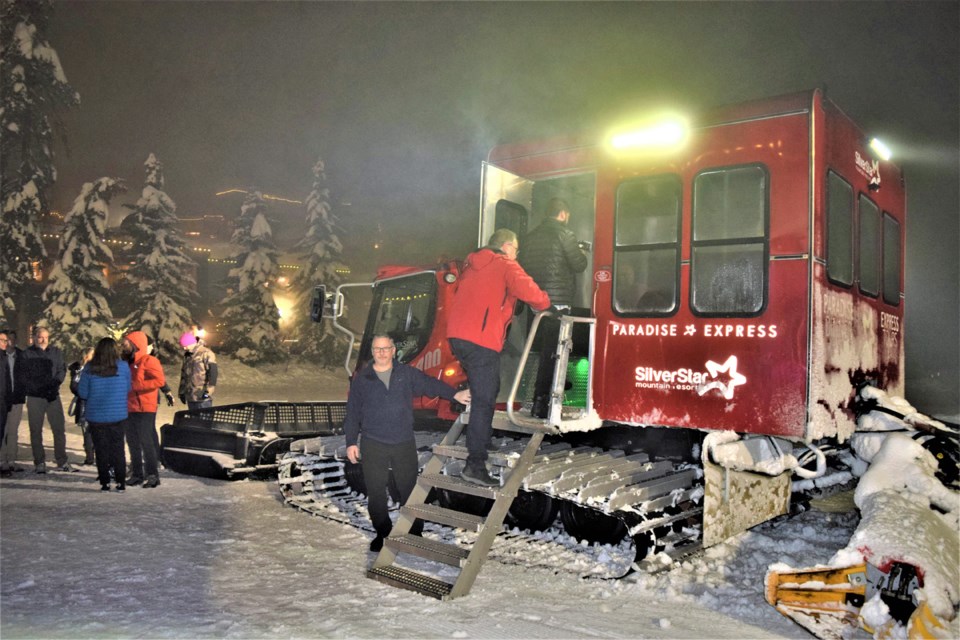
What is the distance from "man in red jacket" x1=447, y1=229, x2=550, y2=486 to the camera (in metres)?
5.19

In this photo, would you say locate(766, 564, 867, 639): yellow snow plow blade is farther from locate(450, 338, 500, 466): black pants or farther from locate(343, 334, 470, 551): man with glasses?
locate(343, 334, 470, 551): man with glasses

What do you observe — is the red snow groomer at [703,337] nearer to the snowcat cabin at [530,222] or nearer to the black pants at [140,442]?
the snowcat cabin at [530,222]

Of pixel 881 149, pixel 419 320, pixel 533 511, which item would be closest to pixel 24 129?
pixel 419 320

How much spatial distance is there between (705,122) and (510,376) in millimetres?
3446

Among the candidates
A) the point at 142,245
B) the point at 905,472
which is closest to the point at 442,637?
the point at 905,472

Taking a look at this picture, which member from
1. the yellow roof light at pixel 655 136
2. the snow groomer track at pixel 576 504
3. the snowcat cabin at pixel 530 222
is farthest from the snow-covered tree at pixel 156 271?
the yellow roof light at pixel 655 136

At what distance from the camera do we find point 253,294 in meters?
31.6

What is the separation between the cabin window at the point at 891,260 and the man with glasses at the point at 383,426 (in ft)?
14.6

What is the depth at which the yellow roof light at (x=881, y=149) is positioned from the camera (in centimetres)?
631

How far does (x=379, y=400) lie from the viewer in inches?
217

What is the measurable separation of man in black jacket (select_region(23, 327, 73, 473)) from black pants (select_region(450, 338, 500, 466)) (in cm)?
644

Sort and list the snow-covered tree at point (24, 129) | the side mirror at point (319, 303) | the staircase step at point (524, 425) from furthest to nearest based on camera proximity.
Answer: the snow-covered tree at point (24, 129) < the side mirror at point (319, 303) < the staircase step at point (524, 425)

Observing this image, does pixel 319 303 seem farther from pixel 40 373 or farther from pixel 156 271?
pixel 156 271

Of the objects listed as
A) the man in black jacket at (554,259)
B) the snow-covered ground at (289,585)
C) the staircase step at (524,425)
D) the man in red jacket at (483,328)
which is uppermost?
the man in black jacket at (554,259)
